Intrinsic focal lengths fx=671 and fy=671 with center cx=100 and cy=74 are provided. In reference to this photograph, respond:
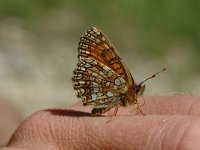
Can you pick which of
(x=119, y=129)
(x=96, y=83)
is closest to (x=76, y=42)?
(x=96, y=83)

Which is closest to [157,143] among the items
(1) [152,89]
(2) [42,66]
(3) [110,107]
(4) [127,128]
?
(4) [127,128]

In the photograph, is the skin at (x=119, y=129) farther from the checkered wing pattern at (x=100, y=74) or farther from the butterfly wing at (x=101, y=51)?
the butterfly wing at (x=101, y=51)

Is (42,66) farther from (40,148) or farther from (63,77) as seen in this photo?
(40,148)

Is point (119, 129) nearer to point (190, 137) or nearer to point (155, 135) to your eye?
point (155, 135)

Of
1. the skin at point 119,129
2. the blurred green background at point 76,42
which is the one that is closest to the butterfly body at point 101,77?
the skin at point 119,129

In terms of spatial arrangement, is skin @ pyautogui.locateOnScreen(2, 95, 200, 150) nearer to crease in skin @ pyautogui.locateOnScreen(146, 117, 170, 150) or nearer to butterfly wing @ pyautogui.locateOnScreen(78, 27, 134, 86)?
crease in skin @ pyautogui.locateOnScreen(146, 117, 170, 150)
